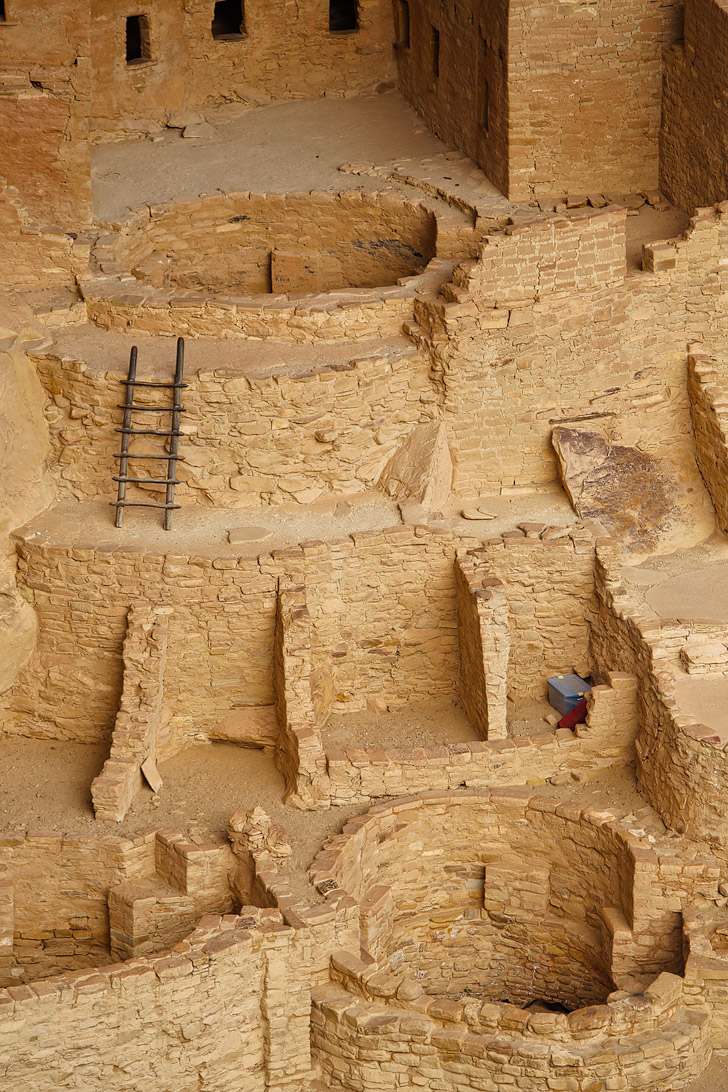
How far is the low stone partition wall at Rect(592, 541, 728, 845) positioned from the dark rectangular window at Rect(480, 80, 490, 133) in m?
6.08

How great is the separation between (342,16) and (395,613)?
415 inches

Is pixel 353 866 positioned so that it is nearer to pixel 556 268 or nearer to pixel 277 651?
pixel 277 651

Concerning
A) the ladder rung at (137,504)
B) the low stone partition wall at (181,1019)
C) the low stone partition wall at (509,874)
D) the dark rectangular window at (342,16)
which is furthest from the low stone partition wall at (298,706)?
the dark rectangular window at (342,16)

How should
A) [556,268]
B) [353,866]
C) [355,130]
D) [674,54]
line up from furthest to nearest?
[355,130], [674,54], [556,268], [353,866]

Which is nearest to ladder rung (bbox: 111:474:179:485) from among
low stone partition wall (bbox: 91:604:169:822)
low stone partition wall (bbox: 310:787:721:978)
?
low stone partition wall (bbox: 91:604:169:822)

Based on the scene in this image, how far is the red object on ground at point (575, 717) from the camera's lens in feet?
85.4

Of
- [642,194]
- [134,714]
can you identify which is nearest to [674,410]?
[642,194]

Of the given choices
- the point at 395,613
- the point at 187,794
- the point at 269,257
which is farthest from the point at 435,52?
the point at 187,794

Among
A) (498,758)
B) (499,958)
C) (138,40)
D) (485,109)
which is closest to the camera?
(498,758)

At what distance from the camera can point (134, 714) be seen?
25453mm

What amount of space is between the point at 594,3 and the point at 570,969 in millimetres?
11105

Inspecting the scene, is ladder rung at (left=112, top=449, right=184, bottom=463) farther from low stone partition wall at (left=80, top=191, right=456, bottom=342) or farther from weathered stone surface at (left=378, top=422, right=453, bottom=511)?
weathered stone surface at (left=378, top=422, right=453, bottom=511)

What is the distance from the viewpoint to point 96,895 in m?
24.9

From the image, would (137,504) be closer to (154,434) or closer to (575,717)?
(154,434)
